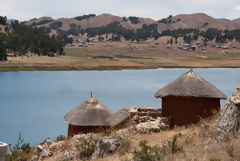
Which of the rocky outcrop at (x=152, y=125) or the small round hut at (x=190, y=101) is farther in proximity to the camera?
the small round hut at (x=190, y=101)

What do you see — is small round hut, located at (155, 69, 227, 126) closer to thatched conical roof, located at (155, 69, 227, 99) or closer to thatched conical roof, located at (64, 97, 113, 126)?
thatched conical roof, located at (155, 69, 227, 99)

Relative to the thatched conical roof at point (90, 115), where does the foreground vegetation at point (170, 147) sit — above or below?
above


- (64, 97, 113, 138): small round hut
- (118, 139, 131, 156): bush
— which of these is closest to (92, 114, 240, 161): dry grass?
(118, 139, 131, 156): bush

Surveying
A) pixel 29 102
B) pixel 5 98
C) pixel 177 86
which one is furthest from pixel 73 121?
pixel 5 98

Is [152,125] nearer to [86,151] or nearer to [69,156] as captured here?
[86,151]

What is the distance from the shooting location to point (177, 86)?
20625 mm

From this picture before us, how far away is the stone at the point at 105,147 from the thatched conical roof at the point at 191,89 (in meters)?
5.35

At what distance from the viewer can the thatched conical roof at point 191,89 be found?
20.1 metres

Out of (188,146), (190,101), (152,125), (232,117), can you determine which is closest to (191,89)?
(190,101)

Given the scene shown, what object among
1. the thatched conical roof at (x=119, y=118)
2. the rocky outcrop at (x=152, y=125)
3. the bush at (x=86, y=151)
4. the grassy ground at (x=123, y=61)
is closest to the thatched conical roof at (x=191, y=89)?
the rocky outcrop at (x=152, y=125)

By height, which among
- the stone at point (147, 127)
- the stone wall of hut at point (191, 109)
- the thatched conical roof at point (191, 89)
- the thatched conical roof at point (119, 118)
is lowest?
the thatched conical roof at point (119, 118)

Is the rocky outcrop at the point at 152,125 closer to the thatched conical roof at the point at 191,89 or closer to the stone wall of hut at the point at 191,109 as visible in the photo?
the stone wall of hut at the point at 191,109

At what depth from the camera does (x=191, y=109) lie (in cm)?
2030

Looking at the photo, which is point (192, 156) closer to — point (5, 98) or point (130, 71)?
point (5, 98)
